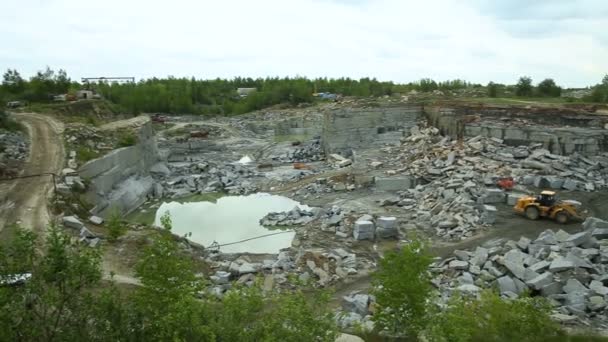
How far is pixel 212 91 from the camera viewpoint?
93750mm

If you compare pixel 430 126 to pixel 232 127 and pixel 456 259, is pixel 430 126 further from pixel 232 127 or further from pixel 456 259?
pixel 232 127

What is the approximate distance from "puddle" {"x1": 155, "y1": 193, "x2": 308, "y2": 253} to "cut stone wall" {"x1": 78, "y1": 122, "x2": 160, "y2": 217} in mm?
1914

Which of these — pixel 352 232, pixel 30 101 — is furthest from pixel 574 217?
pixel 30 101

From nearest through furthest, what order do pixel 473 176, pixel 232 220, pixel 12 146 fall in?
pixel 473 176, pixel 12 146, pixel 232 220

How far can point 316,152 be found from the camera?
1710 inches

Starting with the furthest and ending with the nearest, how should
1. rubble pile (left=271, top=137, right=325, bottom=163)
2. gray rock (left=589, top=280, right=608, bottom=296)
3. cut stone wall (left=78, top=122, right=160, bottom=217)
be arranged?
rubble pile (left=271, top=137, right=325, bottom=163) → cut stone wall (left=78, top=122, right=160, bottom=217) → gray rock (left=589, top=280, right=608, bottom=296)

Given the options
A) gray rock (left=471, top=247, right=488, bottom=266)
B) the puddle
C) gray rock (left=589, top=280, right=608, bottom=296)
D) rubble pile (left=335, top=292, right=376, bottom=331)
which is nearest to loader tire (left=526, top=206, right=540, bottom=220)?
gray rock (left=471, top=247, right=488, bottom=266)

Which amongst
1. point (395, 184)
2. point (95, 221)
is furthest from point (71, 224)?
point (395, 184)

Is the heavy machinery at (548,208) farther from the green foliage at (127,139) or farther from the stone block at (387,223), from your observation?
the green foliage at (127,139)

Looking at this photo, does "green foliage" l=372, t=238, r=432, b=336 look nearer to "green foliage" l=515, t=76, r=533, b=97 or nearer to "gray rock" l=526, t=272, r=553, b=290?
"gray rock" l=526, t=272, r=553, b=290

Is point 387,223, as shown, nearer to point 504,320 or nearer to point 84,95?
point 504,320

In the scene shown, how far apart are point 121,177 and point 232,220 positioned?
7.80 metres

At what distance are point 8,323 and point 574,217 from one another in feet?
61.7

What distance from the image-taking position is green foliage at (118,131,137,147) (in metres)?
31.1
